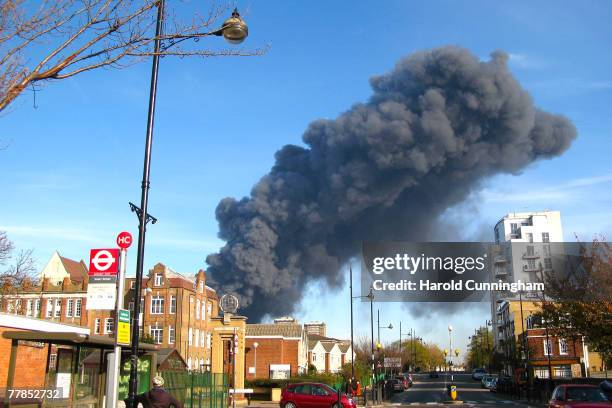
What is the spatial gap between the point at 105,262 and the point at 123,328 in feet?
3.95

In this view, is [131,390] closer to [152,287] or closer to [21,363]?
[21,363]

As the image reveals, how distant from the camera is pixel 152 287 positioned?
194 ft

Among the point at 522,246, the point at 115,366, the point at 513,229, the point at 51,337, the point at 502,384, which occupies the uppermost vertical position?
the point at 513,229

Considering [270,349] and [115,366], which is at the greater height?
[270,349]

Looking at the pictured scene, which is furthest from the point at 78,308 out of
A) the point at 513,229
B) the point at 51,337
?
the point at 513,229

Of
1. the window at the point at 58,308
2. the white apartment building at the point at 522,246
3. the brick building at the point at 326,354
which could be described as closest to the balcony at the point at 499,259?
the white apartment building at the point at 522,246

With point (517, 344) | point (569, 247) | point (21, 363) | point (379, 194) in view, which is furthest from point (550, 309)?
point (517, 344)

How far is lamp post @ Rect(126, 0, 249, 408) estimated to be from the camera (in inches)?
364

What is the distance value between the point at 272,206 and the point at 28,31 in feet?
179

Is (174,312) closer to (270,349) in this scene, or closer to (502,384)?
(270,349)

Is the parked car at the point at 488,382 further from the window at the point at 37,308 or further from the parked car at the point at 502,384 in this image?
the window at the point at 37,308

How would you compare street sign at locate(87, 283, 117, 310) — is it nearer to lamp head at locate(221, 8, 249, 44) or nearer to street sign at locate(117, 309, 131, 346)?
street sign at locate(117, 309, 131, 346)

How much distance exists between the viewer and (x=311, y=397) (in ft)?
90.1

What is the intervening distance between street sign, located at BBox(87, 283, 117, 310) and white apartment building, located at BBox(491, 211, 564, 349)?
111 m
